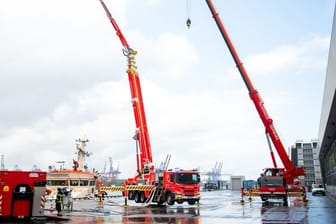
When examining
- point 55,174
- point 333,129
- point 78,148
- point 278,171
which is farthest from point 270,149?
point 78,148

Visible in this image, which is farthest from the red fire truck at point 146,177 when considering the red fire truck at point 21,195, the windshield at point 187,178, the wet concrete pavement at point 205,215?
the red fire truck at point 21,195

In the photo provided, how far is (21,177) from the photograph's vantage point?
17203 millimetres

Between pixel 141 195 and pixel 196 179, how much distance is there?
5.52 metres

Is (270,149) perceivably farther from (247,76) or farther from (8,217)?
(8,217)

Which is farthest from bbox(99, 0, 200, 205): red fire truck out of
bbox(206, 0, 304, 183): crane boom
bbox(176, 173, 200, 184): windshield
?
bbox(206, 0, 304, 183): crane boom

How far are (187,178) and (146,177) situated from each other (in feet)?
16.1

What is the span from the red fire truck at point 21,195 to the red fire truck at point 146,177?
1277 cm

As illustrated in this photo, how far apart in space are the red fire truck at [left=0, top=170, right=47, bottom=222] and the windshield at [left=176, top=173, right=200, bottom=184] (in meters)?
12.8

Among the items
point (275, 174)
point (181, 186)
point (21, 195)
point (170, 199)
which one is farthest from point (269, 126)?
point (21, 195)

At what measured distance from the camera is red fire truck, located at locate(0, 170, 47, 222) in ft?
55.0

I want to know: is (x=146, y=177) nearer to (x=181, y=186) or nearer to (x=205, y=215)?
(x=181, y=186)

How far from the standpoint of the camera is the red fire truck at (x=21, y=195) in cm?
1677

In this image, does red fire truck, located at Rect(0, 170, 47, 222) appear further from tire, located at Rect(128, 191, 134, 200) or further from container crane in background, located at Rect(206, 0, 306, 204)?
container crane in background, located at Rect(206, 0, 306, 204)

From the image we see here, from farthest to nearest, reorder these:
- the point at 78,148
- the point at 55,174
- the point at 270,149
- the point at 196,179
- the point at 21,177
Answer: the point at 78,148 < the point at 55,174 < the point at 270,149 < the point at 196,179 < the point at 21,177
